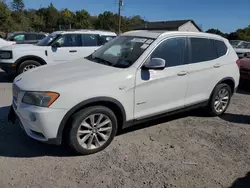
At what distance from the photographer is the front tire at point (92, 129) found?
3.18 m

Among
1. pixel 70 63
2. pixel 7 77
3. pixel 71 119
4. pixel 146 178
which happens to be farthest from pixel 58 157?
pixel 7 77

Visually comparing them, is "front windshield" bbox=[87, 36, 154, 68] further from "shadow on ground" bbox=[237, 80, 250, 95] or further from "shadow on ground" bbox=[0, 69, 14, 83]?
"shadow on ground" bbox=[237, 80, 250, 95]

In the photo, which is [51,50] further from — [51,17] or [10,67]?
[51,17]

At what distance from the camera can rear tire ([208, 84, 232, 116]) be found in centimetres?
479

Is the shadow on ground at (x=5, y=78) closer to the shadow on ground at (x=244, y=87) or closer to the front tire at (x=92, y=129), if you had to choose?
the front tire at (x=92, y=129)

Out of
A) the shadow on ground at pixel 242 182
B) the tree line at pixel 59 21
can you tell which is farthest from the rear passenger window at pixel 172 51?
the tree line at pixel 59 21

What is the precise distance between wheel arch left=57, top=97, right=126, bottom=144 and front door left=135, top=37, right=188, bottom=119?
0.28 m

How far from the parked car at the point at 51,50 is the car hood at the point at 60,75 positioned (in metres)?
3.83

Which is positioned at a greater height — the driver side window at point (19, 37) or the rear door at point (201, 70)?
the driver side window at point (19, 37)

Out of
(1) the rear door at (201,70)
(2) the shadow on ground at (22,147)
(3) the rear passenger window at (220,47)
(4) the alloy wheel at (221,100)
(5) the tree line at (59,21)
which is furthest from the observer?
(5) the tree line at (59,21)

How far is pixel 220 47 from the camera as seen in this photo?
4805mm

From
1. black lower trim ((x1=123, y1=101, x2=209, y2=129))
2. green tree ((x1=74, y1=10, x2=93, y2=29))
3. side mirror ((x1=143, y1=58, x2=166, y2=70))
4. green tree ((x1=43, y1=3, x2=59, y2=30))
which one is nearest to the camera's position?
side mirror ((x1=143, y1=58, x2=166, y2=70))

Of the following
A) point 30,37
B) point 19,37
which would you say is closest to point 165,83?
point 30,37

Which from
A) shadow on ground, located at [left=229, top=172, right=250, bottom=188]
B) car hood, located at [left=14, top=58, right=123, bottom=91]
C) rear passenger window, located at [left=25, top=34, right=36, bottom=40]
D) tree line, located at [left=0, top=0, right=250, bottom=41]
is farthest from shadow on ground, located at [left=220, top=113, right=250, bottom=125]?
tree line, located at [left=0, top=0, right=250, bottom=41]
